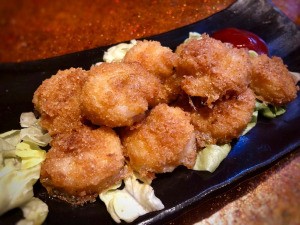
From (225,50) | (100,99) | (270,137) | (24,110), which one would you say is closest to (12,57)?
(24,110)

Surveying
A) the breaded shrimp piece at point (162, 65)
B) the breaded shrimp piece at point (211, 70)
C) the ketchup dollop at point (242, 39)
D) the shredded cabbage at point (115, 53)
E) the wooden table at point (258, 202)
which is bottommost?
the wooden table at point (258, 202)

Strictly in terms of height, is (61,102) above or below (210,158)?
above

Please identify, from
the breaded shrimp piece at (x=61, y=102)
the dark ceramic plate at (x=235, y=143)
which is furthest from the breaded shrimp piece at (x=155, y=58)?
the dark ceramic plate at (x=235, y=143)

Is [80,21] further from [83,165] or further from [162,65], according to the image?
[83,165]

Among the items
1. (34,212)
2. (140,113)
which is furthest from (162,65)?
(34,212)

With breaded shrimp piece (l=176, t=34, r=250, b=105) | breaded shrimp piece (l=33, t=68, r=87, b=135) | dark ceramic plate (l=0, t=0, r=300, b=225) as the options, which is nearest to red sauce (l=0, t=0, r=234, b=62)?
dark ceramic plate (l=0, t=0, r=300, b=225)

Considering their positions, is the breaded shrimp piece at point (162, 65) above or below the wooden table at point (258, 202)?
above

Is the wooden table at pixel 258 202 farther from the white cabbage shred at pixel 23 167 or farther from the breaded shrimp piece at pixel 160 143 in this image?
the white cabbage shred at pixel 23 167
